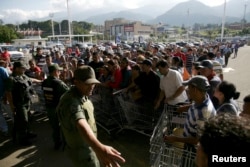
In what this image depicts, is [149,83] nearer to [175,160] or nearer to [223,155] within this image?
[175,160]

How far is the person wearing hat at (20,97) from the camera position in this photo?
566cm

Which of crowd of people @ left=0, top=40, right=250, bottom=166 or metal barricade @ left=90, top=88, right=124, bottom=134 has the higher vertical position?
crowd of people @ left=0, top=40, right=250, bottom=166

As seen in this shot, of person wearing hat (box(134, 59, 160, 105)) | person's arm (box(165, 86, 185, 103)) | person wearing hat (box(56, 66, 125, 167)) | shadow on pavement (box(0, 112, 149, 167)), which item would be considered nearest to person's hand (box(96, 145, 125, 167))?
person wearing hat (box(56, 66, 125, 167))

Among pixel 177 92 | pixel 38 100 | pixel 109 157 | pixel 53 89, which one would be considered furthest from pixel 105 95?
pixel 109 157

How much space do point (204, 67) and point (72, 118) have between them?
349 centimetres

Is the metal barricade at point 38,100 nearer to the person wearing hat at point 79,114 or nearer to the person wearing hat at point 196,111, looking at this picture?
the person wearing hat at point 79,114

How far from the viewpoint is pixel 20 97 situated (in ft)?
18.8

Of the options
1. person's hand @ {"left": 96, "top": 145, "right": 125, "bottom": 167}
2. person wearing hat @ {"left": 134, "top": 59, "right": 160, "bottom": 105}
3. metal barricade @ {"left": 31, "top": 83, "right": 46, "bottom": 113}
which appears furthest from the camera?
metal barricade @ {"left": 31, "top": 83, "right": 46, "bottom": 113}

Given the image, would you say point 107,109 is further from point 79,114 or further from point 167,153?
point 79,114

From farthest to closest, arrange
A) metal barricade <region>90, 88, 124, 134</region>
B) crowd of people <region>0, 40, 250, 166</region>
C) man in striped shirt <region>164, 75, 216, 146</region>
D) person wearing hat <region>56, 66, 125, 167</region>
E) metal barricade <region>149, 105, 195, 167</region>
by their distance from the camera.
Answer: metal barricade <region>90, 88, 124, 134</region> → man in striped shirt <region>164, 75, 216, 146</region> → metal barricade <region>149, 105, 195, 167</region> → crowd of people <region>0, 40, 250, 166</region> → person wearing hat <region>56, 66, 125, 167</region>

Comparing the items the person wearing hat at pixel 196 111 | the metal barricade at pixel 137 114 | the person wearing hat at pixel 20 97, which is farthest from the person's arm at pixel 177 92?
the person wearing hat at pixel 20 97


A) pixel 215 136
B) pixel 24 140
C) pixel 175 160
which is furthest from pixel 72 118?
pixel 24 140

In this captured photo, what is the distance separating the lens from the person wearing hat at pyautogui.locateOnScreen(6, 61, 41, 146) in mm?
5660

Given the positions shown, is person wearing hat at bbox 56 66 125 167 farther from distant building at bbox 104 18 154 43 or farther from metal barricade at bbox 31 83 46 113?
distant building at bbox 104 18 154 43
